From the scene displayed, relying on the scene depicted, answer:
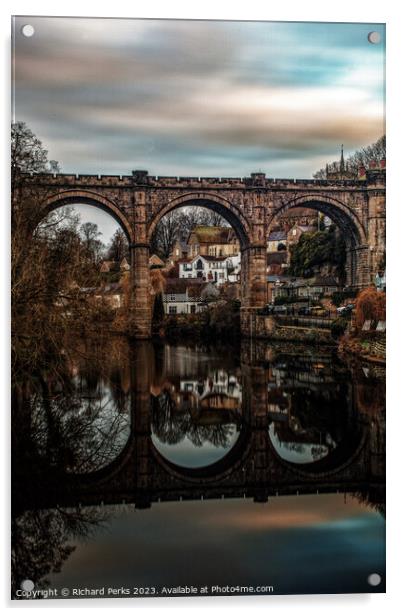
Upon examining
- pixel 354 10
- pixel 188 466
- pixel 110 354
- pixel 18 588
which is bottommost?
pixel 18 588

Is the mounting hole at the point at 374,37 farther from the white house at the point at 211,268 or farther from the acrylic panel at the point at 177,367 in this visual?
the white house at the point at 211,268

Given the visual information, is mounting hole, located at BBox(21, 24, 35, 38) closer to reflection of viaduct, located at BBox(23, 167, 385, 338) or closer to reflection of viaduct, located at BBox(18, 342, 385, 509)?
reflection of viaduct, located at BBox(23, 167, 385, 338)

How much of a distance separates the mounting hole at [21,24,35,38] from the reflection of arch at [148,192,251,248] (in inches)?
239

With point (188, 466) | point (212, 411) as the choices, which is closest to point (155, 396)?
point (212, 411)

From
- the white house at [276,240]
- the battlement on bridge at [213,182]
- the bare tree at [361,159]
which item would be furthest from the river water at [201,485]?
the white house at [276,240]

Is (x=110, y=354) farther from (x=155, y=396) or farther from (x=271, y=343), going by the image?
(x=271, y=343)

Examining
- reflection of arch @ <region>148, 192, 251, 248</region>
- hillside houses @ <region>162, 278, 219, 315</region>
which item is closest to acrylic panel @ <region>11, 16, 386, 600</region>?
hillside houses @ <region>162, 278, 219, 315</region>

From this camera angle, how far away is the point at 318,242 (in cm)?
1168

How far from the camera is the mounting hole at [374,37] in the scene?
581 cm

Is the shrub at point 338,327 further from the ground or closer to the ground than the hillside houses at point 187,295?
closer to the ground

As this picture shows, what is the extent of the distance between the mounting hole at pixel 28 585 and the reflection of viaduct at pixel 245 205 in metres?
4.44

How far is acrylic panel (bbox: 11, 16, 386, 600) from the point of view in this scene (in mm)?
5176

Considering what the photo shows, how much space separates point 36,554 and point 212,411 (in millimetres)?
3806

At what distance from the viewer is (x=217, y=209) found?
1459 cm
